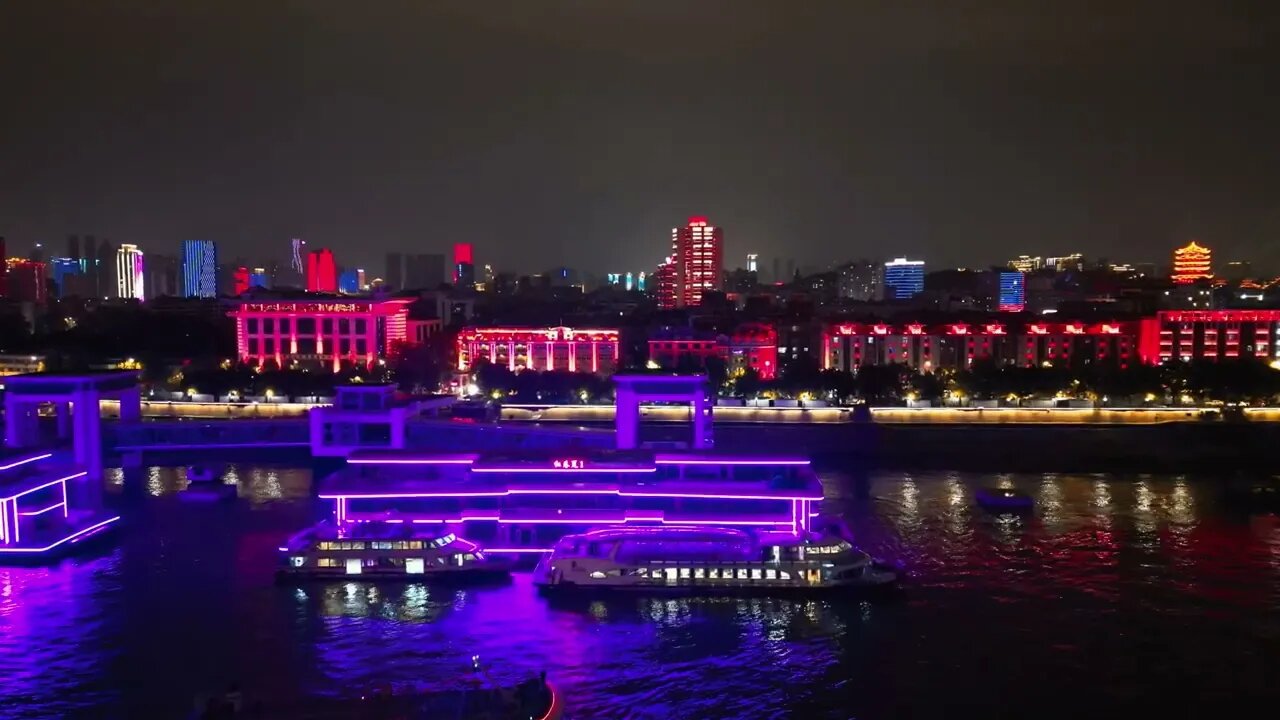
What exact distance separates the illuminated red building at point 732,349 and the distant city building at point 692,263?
34.7 metres

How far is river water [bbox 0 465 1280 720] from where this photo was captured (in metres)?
7.60

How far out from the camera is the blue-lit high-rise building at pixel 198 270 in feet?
220

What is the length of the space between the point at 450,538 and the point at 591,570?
1.46 m

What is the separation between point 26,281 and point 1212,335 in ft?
165

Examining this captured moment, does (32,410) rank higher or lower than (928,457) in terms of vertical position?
higher

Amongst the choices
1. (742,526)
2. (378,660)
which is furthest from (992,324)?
(378,660)

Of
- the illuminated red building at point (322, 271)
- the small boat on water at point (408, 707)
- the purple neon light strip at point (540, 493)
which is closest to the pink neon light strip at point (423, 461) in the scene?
the purple neon light strip at point (540, 493)

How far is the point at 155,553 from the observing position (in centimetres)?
1130

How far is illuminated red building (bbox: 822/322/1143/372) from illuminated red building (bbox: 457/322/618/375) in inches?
219

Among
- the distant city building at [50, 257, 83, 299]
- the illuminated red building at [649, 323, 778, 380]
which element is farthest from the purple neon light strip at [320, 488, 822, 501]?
the distant city building at [50, 257, 83, 299]

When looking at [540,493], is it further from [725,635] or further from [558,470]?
[725,635]

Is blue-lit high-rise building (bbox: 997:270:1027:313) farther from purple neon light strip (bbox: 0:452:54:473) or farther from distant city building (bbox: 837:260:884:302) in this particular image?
purple neon light strip (bbox: 0:452:54:473)

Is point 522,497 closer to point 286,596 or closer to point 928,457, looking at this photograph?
point 286,596

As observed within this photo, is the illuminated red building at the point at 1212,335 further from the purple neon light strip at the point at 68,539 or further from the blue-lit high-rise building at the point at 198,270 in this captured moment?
the blue-lit high-rise building at the point at 198,270
